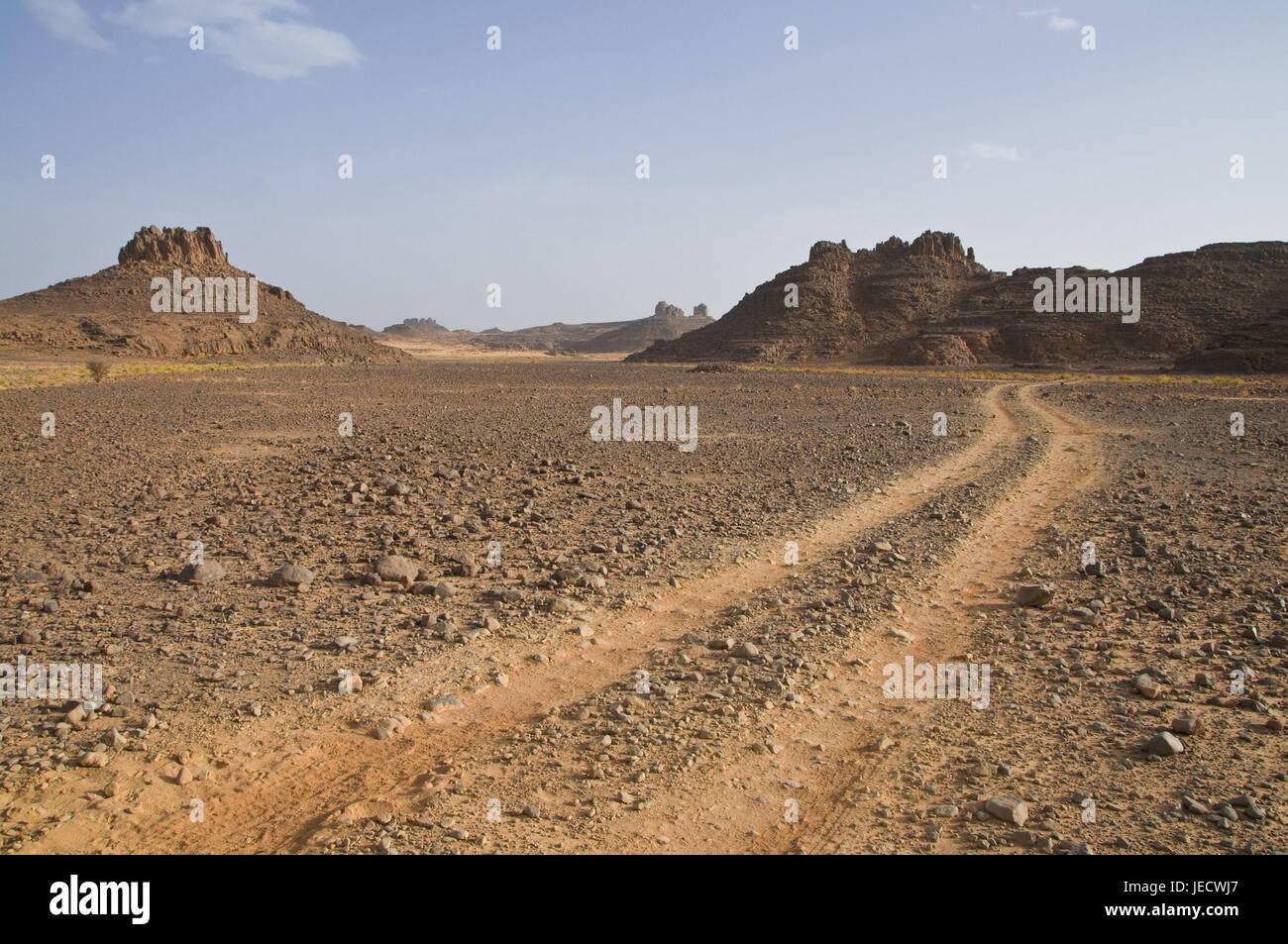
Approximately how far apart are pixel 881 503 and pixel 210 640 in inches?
321

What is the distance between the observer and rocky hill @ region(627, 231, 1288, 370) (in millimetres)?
64188

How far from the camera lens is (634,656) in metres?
5.71

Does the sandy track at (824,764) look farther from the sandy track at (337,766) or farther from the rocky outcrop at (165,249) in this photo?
the rocky outcrop at (165,249)

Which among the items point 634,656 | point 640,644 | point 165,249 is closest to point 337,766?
point 634,656

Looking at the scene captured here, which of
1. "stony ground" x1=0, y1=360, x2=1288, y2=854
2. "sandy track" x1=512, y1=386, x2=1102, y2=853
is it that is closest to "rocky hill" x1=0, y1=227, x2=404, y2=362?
"stony ground" x1=0, y1=360, x2=1288, y2=854

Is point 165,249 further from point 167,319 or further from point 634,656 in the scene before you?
point 634,656

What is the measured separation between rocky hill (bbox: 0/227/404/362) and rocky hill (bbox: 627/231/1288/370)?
35331 millimetres

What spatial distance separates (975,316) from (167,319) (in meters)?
73.8

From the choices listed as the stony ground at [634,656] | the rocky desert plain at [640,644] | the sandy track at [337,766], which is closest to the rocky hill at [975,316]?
the rocky desert plain at [640,644]

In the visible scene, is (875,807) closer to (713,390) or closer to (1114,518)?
(1114,518)

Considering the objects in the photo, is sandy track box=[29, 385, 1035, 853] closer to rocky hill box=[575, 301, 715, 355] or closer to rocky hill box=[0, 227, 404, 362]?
rocky hill box=[0, 227, 404, 362]
